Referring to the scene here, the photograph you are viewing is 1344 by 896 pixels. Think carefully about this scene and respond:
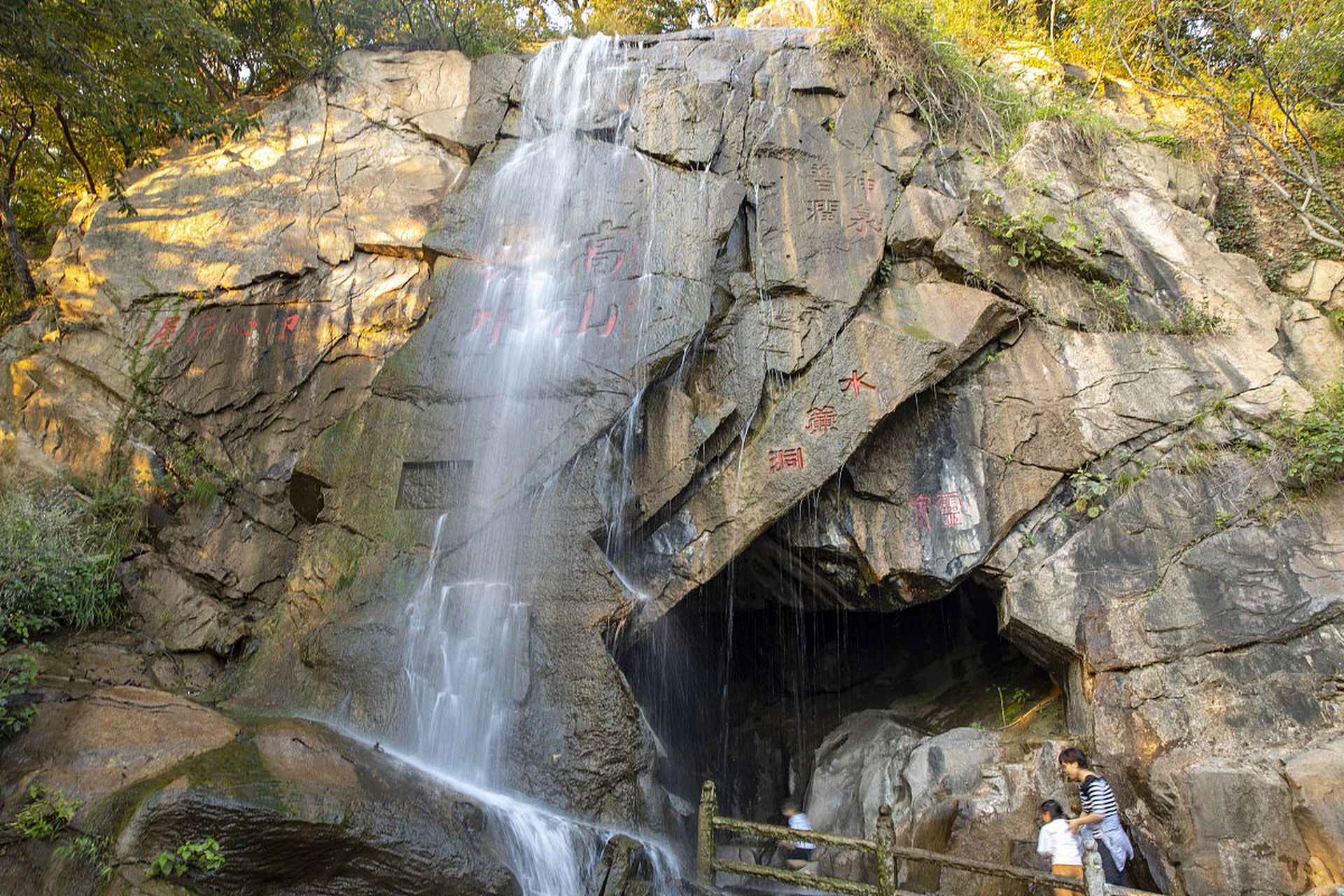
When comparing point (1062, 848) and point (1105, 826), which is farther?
point (1105, 826)

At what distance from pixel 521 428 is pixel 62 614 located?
13.8 ft

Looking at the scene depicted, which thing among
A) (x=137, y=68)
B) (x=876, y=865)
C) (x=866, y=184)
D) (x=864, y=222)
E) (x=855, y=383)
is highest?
(x=866, y=184)

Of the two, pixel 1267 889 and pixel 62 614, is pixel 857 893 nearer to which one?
pixel 1267 889

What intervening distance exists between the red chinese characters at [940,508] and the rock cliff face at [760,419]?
0.13ft

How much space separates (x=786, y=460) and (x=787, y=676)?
4.46 m

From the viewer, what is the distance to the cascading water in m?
6.04

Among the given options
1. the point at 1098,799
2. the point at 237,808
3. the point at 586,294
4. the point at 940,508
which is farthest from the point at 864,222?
the point at 237,808

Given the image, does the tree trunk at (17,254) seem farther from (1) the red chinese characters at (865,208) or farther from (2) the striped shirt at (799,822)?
(2) the striped shirt at (799,822)

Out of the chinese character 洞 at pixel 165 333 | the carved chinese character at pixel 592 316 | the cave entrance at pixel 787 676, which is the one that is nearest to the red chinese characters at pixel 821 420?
the cave entrance at pixel 787 676

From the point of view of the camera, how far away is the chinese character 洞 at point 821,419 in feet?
25.2

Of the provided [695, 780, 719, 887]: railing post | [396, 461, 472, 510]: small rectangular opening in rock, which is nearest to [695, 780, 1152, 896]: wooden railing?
[695, 780, 719, 887]: railing post

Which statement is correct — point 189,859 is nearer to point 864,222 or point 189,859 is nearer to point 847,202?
point 864,222

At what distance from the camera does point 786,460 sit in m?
7.61

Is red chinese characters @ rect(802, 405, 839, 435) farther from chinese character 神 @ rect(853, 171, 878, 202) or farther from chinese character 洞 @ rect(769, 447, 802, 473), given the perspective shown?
chinese character 神 @ rect(853, 171, 878, 202)
